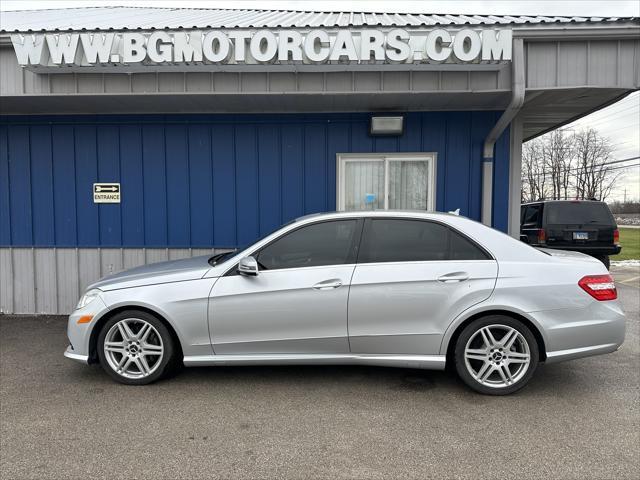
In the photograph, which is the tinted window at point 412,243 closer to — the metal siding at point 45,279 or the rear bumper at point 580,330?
the rear bumper at point 580,330

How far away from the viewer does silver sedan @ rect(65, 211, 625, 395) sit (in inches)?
153

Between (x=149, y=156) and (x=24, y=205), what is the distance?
2.07m

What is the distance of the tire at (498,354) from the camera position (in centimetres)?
391

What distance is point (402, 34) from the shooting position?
524cm

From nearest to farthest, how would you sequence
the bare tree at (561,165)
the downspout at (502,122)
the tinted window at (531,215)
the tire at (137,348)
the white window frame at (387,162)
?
the tire at (137,348)
the downspout at (502,122)
the white window frame at (387,162)
the tinted window at (531,215)
the bare tree at (561,165)

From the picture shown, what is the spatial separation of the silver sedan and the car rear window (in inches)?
262

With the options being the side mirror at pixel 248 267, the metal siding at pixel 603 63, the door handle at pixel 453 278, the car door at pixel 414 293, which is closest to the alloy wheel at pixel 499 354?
the car door at pixel 414 293

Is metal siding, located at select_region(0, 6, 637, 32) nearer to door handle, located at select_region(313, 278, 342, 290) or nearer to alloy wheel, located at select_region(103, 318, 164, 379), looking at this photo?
door handle, located at select_region(313, 278, 342, 290)

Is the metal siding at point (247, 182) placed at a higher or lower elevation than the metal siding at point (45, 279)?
higher

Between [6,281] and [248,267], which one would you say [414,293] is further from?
[6,281]

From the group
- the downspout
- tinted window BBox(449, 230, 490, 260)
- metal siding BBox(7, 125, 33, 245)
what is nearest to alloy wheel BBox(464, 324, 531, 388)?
tinted window BBox(449, 230, 490, 260)

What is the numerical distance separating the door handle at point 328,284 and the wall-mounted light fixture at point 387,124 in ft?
10.9

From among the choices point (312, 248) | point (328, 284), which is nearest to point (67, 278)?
point (312, 248)

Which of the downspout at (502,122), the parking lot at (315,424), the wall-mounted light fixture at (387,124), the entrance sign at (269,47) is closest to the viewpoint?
the parking lot at (315,424)
